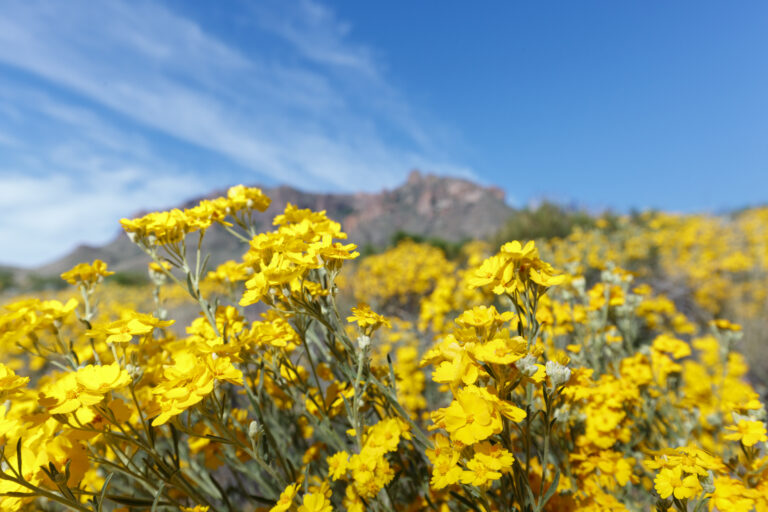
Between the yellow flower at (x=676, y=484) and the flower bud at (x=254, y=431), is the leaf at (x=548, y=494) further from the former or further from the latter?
the flower bud at (x=254, y=431)

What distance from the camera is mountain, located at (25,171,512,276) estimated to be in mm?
44000

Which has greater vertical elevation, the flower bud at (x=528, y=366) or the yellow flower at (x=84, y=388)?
the flower bud at (x=528, y=366)

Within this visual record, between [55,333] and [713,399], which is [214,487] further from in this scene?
[713,399]

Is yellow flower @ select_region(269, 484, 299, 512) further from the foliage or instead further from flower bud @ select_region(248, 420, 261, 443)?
the foliage

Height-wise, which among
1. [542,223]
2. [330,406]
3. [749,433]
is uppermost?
[542,223]

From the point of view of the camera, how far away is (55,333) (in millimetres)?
1629

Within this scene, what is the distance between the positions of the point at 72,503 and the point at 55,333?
0.93 m

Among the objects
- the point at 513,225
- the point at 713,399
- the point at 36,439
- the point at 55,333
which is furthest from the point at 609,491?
the point at 513,225

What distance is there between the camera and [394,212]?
5762cm

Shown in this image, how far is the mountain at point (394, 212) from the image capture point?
144 feet

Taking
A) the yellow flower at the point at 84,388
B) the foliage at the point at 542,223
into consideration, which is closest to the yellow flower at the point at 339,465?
the yellow flower at the point at 84,388

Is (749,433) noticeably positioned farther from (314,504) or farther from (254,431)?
(254,431)

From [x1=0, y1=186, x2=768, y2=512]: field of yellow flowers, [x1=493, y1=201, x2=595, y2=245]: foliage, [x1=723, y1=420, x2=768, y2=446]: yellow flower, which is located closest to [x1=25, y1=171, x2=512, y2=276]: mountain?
[x1=493, y1=201, x2=595, y2=245]: foliage

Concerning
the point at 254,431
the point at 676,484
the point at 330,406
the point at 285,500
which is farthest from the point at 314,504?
the point at 676,484
